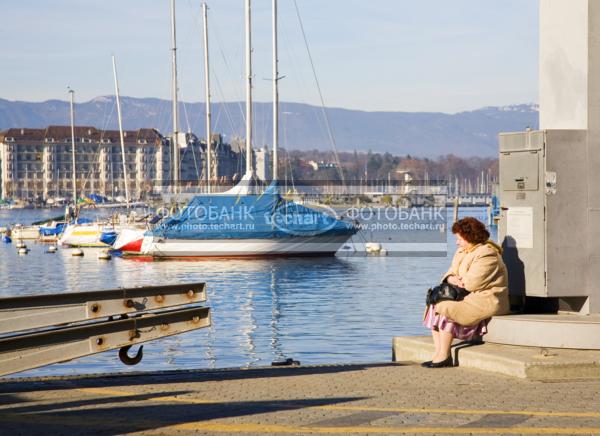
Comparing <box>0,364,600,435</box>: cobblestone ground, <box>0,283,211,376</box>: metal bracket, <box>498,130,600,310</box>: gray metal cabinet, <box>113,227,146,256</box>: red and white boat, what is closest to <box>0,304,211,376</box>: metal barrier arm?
<box>0,283,211,376</box>: metal bracket

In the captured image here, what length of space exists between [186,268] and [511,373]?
148ft

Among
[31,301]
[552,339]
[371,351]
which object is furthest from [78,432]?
[371,351]

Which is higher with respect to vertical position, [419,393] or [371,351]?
[419,393]

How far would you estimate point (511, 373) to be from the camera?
11000 millimetres

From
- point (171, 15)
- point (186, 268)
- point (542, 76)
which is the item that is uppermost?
point (171, 15)

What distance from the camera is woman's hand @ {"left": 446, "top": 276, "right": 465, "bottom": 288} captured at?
12202 millimetres

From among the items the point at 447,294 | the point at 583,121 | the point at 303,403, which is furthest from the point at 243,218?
the point at 303,403

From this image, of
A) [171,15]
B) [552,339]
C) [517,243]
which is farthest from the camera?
[171,15]

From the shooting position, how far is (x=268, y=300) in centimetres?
3884

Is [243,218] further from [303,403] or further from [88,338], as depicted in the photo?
[303,403]

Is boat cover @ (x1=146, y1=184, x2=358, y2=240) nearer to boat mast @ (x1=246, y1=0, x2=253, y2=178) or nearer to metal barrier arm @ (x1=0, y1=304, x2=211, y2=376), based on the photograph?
boat mast @ (x1=246, y1=0, x2=253, y2=178)

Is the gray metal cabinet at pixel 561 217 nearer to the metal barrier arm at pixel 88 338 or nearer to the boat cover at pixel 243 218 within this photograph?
the metal barrier arm at pixel 88 338

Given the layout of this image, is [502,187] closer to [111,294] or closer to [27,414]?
[111,294]

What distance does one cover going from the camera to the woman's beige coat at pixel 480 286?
12.0 m
